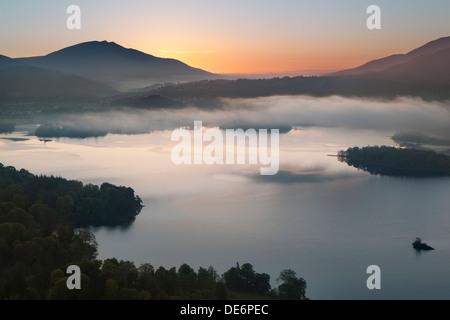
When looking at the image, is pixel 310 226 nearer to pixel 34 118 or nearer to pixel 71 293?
pixel 71 293

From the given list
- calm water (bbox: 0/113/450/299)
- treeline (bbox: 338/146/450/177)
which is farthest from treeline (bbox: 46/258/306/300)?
treeline (bbox: 338/146/450/177)

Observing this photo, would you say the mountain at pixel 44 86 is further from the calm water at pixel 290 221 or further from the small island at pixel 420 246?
the small island at pixel 420 246

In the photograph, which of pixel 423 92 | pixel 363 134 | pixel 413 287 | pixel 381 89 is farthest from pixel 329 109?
pixel 413 287

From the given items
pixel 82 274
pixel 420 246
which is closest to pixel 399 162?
pixel 420 246

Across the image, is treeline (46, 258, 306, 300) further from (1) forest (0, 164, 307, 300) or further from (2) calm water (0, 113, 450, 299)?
(2) calm water (0, 113, 450, 299)

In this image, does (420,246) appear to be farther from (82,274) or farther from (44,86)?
(44,86)
